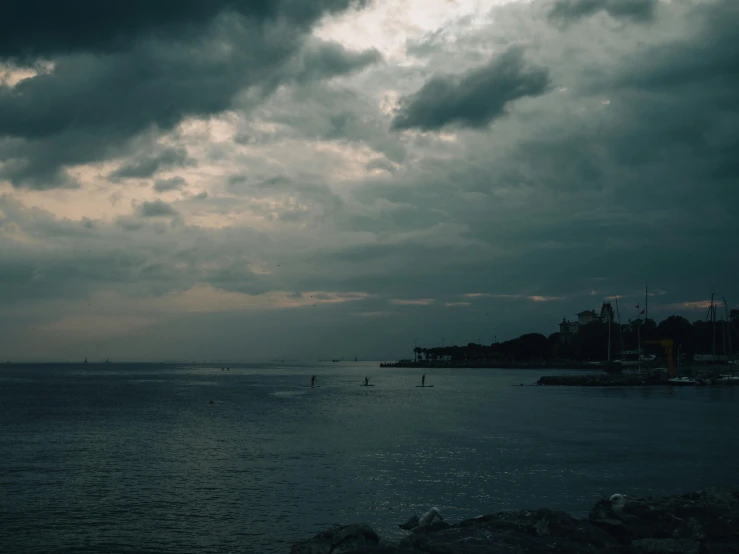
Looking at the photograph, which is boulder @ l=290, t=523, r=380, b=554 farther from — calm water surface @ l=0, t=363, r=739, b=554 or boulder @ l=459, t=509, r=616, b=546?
boulder @ l=459, t=509, r=616, b=546

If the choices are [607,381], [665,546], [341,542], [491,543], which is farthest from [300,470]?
[607,381]

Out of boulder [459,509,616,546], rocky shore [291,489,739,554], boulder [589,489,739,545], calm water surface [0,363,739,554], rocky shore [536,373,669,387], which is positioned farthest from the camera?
rocky shore [536,373,669,387]

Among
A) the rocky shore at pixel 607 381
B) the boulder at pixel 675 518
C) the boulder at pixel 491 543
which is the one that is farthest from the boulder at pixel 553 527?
the rocky shore at pixel 607 381

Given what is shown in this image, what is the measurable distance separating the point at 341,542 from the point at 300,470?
1816cm

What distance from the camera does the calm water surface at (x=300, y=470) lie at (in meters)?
25.0

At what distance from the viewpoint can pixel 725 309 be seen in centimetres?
15625

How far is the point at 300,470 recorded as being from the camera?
36469 mm

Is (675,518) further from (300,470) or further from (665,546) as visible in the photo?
(300,470)

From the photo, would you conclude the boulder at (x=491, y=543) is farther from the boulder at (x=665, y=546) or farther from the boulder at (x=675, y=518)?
the boulder at (x=675, y=518)

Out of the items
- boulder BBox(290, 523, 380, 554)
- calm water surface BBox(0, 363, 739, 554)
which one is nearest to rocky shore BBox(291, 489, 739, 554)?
boulder BBox(290, 523, 380, 554)

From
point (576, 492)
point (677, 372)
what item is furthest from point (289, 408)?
point (677, 372)

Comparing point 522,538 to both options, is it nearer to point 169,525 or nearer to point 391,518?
point 391,518

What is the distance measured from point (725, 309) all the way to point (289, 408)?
409ft

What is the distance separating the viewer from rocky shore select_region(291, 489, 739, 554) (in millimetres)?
18344
